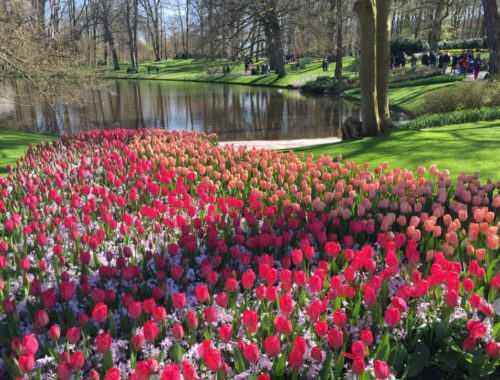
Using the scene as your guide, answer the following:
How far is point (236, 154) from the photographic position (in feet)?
28.3

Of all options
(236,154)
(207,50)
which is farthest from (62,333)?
(207,50)

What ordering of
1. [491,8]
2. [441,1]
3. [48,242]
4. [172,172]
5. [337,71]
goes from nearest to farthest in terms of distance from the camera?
[48,242]
[172,172]
[491,8]
[441,1]
[337,71]

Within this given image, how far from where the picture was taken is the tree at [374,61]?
13.4 meters

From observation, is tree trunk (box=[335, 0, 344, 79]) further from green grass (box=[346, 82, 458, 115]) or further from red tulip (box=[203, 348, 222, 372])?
red tulip (box=[203, 348, 222, 372])

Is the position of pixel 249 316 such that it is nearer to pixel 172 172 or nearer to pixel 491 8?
pixel 172 172

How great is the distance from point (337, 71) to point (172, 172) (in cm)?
3709

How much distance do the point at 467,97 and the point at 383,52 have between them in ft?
23.4

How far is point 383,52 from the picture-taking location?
14375mm

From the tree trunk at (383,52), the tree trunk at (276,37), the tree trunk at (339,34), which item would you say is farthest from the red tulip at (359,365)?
the tree trunk at (339,34)

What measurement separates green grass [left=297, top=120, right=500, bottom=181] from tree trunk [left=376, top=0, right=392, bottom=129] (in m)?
1.23

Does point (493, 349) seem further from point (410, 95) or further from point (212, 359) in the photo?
point (410, 95)

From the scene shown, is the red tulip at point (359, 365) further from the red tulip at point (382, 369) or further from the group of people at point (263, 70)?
the group of people at point (263, 70)

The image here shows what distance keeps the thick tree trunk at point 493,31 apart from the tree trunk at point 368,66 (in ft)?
32.9

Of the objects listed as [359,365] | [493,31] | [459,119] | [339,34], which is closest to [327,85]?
[339,34]
